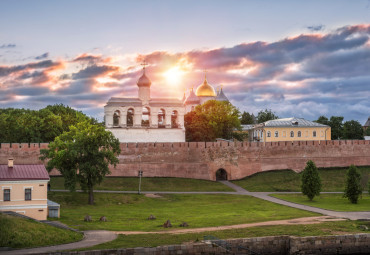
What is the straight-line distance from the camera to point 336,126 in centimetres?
9231

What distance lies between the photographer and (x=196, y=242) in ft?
87.5

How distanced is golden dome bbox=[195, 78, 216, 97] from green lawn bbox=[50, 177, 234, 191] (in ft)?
156

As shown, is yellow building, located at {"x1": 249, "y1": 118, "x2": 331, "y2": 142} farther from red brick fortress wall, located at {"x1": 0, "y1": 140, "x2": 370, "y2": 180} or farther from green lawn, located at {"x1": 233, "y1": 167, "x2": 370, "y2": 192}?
green lawn, located at {"x1": 233, "y1": 167, "x2": 370, "y2": 192}

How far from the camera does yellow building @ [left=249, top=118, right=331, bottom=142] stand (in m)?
73.6

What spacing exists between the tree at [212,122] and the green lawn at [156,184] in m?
16.3

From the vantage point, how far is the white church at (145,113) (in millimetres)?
63344

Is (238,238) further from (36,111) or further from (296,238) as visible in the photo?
(36,111)

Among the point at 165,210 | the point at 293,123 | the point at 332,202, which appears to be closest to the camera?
the point at 165,210

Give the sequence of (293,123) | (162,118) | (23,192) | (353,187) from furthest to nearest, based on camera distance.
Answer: (293,123) < (162,118) < (353,187) < (23,192)

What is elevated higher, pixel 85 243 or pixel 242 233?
pixel 242 233

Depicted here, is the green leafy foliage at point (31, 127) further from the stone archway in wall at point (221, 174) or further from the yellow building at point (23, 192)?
the yellow building at point (23, 192)

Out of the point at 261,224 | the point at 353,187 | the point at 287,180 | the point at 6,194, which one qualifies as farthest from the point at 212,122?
the point at 6,194

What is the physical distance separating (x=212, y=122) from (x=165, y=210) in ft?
113

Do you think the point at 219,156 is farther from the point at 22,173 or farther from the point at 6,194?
the point at 6,194
